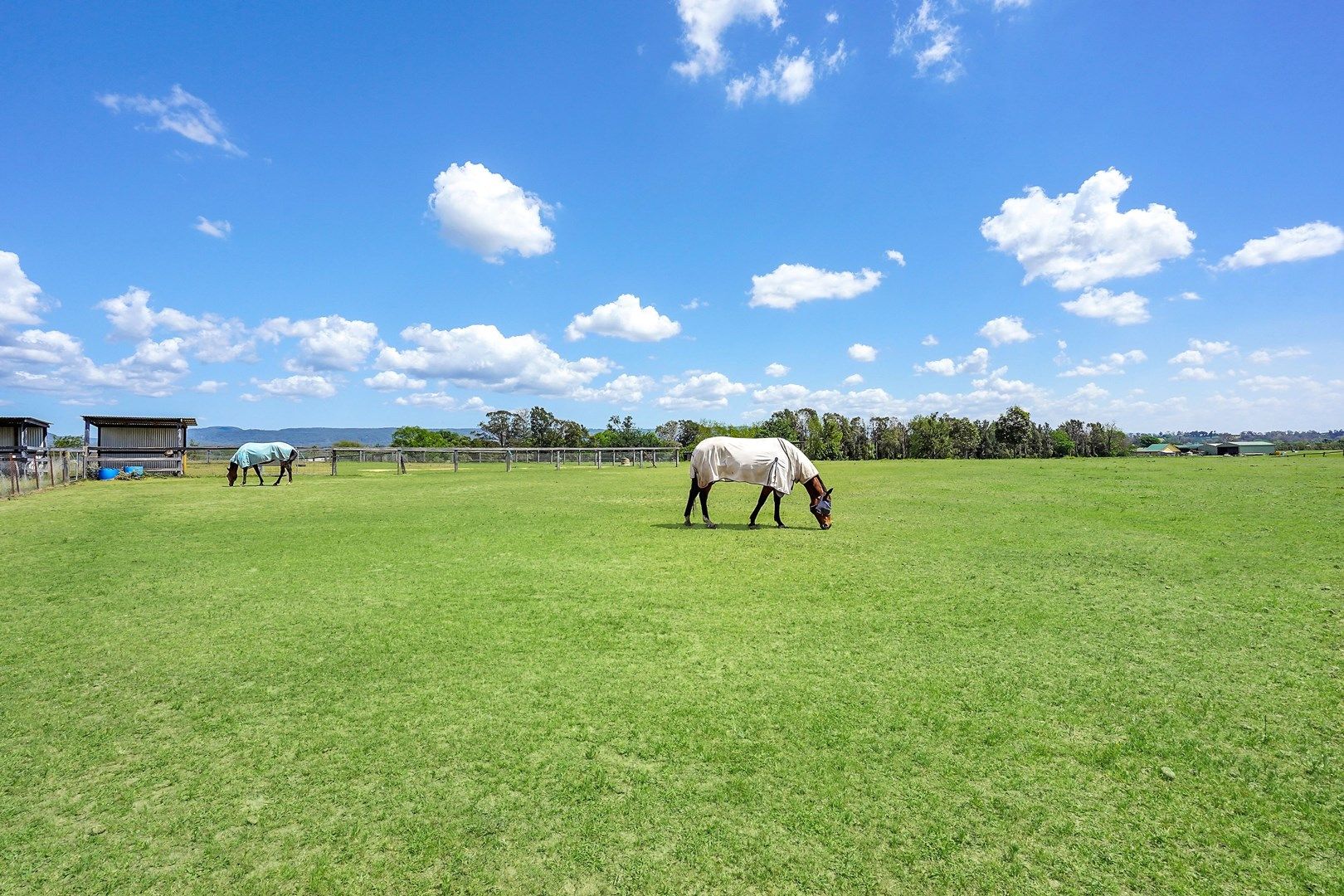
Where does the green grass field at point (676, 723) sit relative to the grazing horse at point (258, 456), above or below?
below

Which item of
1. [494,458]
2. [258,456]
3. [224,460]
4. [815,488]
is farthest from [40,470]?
[815,488]

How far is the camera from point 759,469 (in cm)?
1109

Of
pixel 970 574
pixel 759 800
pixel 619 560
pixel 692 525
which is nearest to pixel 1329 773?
pixel 759 800

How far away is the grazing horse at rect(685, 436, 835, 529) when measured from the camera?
11.1 m

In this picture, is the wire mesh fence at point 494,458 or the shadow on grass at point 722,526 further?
the wire mesh fence at point 494,458

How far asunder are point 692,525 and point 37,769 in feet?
30.2

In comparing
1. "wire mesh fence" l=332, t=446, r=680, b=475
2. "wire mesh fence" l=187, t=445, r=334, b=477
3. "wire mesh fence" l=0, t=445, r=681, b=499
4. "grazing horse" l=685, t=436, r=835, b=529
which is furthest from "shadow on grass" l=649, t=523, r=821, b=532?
"wire mesh fence" l=187, t=445, r=334, b=477

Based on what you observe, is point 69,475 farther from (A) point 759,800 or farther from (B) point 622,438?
(B) point 622,438

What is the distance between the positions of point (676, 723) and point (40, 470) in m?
26.5

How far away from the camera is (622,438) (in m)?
76.7

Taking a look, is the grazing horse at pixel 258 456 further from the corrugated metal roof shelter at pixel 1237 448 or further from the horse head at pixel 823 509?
the corrugated metal roof shelter at pixel 1237 448

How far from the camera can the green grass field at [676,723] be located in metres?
2.56

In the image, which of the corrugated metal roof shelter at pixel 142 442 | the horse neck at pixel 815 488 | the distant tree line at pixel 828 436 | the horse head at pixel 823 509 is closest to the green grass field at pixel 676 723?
the horse head at pixel 823 509

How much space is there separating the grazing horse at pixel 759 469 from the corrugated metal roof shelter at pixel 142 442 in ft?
98.3
